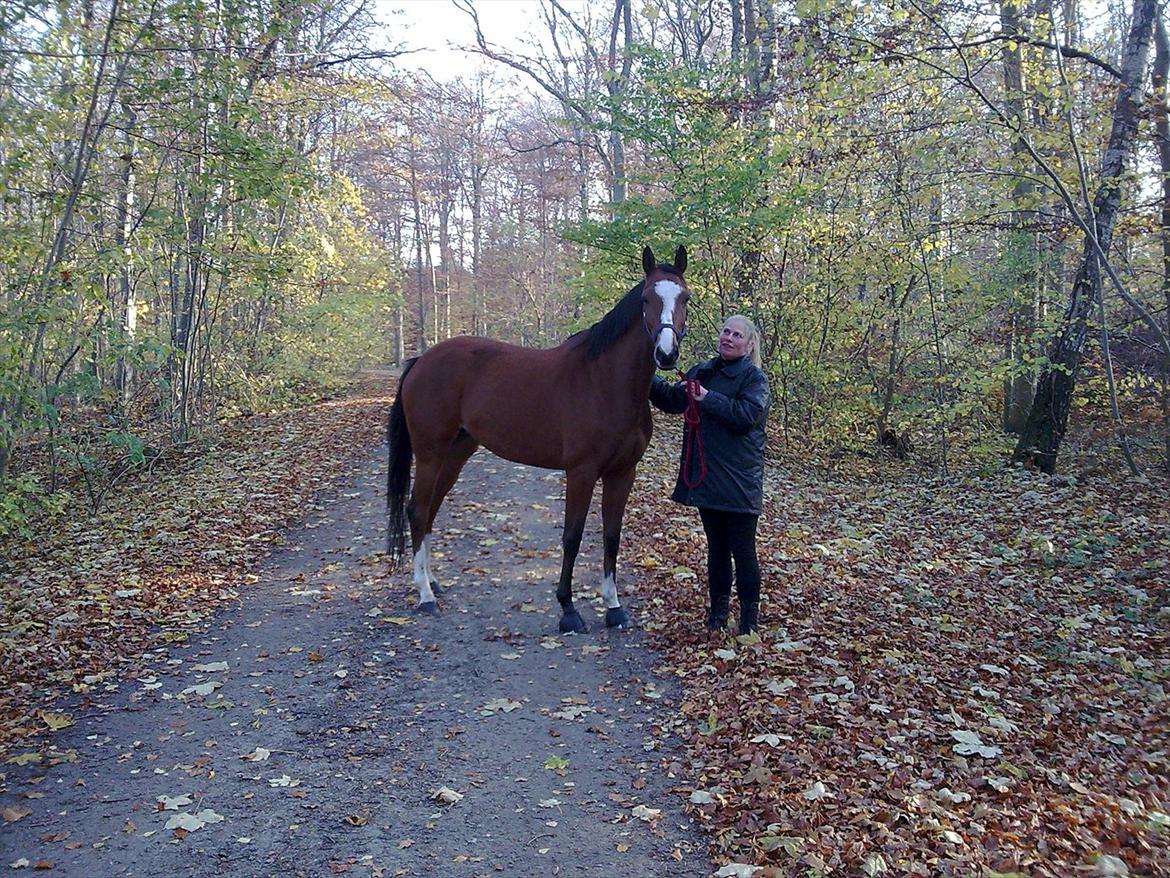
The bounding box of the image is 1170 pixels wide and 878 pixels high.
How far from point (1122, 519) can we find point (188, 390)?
1280 cm

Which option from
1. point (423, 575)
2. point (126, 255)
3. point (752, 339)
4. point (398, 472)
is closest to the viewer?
point (752, 339)

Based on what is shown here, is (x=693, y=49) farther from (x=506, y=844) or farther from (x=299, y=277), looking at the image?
(x=506, y=844)

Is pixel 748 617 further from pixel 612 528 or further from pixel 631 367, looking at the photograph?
pixel 631 367

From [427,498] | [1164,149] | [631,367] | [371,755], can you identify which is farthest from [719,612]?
[1164,149]

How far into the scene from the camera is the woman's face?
5.04 metres

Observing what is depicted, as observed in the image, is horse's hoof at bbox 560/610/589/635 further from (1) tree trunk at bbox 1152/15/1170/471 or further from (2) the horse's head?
(1) tree trunk at bbox 1152/15/1170/471

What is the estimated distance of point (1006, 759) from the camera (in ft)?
12.5

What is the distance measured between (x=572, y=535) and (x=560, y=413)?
0.89 meters

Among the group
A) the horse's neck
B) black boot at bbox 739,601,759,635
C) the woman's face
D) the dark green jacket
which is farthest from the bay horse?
black boot at bbox 739,601,759,635

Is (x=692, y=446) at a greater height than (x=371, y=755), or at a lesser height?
greater

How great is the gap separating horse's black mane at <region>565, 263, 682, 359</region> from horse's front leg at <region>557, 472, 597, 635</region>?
895mm

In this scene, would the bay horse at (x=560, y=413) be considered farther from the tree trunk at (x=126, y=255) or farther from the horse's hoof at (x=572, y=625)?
the tree trunk at (x=126, y=255)

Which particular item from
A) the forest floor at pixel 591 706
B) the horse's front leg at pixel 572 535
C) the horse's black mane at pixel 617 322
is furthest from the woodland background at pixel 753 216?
the horse's front leg at pixel 572 535

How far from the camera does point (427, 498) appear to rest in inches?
258
